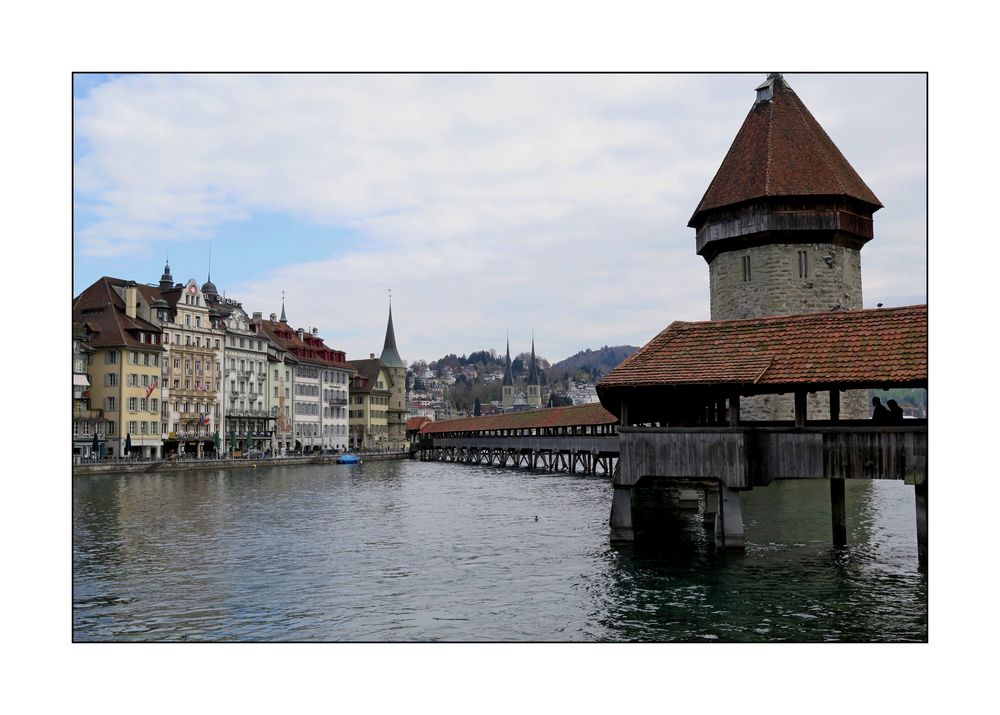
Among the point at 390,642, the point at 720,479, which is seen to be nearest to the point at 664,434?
the point at 720,479

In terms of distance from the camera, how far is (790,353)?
17812mm

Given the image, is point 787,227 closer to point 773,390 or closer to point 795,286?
point 795,286

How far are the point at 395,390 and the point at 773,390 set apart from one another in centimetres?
10518

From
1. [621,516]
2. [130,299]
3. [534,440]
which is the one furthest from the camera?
[130,299]

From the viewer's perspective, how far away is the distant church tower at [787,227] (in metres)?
41.2

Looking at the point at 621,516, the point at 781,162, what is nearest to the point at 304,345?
the point at 781,162

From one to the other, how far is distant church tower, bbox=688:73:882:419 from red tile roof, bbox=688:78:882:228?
43 millimetres

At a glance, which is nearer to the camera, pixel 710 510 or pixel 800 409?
pixel 800 409

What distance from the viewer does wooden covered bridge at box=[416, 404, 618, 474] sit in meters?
53.3

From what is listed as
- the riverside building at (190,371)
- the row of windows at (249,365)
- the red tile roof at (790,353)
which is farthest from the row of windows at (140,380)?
the red tile roof at (790,353)

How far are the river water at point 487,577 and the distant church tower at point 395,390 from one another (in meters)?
85.4

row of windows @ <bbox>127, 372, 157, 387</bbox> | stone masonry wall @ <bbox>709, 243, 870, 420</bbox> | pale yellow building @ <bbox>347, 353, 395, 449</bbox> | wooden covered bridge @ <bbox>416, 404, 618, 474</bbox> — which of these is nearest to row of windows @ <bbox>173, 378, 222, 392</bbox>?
row of windows @ <bbox>127, 372, 157, 387</bbox>

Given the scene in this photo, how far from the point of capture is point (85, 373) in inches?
2499

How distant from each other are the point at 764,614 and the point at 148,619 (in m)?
9.10
